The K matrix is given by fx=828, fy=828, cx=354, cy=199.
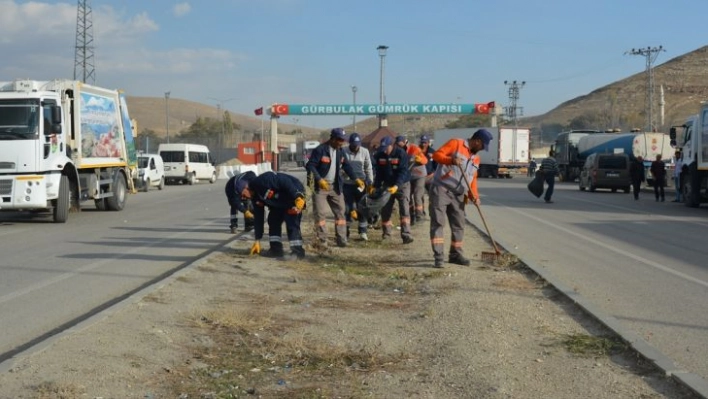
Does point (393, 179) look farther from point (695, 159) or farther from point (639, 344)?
point (695, 159)

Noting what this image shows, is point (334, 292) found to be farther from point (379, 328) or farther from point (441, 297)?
point (379, 328)

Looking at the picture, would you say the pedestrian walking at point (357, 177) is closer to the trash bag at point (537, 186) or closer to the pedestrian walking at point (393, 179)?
the pedestrian walking at point (393, 179)

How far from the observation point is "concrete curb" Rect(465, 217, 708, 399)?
532cm

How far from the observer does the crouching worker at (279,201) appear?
36.7 feet

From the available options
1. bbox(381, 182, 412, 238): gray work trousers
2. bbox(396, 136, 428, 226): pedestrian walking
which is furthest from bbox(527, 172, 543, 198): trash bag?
bbox(381, 182, 412, 238): gray work trousers

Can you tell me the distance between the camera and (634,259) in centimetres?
1241

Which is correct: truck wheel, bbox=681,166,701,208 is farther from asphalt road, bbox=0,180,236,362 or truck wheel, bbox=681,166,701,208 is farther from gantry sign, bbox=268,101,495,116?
gantry sign, bbox=268,101,495,116

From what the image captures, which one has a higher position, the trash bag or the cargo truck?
the cargo truck

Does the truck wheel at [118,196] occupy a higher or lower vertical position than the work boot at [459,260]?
higher

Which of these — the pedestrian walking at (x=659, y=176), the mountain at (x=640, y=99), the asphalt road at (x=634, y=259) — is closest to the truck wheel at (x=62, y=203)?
the asphalt road at (x=634, y=259)

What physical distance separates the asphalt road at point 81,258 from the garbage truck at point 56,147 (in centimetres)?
60

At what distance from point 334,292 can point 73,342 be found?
3.34 meters

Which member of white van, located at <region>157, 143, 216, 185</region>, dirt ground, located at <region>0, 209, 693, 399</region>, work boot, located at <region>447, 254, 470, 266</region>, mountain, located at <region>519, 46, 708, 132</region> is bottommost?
dirt ground, located at <region>0, 209, 693, 399</region>

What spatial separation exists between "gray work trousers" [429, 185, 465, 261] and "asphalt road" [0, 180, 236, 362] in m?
3.50
